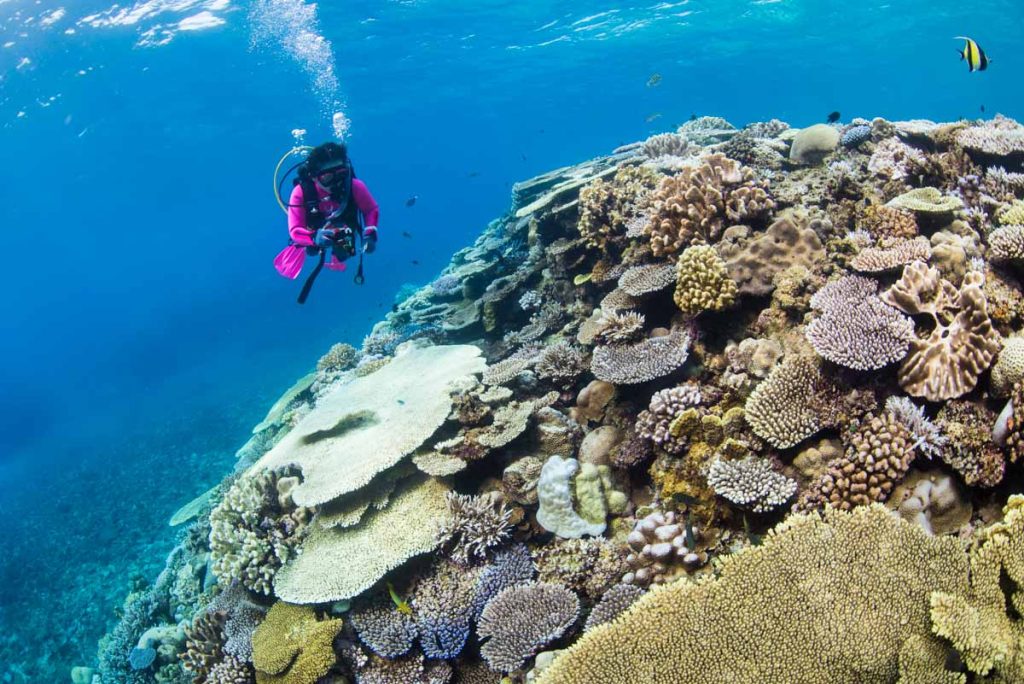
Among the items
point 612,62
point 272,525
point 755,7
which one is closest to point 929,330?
point 272,525

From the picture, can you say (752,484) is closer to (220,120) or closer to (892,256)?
(892,256)

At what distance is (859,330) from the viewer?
416 cm

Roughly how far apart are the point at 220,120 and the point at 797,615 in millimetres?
49183

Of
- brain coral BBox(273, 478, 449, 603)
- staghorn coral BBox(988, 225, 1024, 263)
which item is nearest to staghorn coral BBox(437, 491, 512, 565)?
brain coral BBox(273, 478, 449, 603)

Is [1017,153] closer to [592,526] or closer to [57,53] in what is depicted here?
[592,526]

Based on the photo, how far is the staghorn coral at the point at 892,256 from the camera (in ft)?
14.9

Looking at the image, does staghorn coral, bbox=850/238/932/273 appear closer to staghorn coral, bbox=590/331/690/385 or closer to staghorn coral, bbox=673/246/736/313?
staghorn coral, bbox=673/246/736/313

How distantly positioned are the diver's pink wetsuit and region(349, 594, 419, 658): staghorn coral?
162 inches

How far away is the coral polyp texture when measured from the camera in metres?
2.76

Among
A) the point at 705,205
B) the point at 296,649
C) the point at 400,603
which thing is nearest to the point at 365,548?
the point at 400,603

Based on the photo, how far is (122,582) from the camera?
47.4 ft

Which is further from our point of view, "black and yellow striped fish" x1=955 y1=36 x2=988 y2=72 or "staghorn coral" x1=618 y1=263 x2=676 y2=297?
"black and yellow striped fish" x1=955 y1=36 x2=988 y2=72

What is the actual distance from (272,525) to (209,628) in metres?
1.43

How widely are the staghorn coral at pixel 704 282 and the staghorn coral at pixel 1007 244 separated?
7.26 feet
